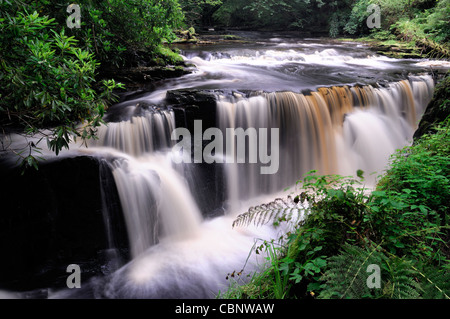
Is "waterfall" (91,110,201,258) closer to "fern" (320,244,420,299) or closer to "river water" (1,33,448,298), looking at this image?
"river water" (1,33,448,298)

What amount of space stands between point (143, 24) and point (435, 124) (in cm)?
599

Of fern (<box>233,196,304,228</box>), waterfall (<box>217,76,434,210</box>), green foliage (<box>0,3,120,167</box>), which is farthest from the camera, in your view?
waterfall (<box>217,76,434,210</box>)

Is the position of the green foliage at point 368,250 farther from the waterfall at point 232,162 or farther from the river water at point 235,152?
the waterfall at point 232,162

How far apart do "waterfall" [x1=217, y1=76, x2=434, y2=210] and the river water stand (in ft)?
0.08

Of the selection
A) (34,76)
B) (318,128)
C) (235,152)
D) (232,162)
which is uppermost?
(34,76)

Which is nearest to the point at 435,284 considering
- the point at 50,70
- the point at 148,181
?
the point at 148,181

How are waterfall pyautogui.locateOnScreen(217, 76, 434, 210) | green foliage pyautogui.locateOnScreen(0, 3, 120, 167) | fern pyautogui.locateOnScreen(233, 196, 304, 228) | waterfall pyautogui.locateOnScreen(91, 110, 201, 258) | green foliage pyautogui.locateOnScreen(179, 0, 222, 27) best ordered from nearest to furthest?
fern pyautogui.locateOnScreen(233, 196, 304, 228) < green foliage pyautogui.locateOnScreen(0, 3, 120, 167) < waterfall pyautogui.locateOnScreen(91, 110, 201, 258) < waterfall pyautogui.locateOnScreen(217, 76, 434, 210) < green foliage pyautogui.locateOnScreen(179, 0, 222, 27)

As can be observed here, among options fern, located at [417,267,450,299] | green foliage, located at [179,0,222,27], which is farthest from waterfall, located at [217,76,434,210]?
green foliage, located at [179,0,222,27]

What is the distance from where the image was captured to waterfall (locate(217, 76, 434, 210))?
231 inches

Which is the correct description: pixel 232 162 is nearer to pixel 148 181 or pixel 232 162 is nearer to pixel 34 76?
pixel 148 181

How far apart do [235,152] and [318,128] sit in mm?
2037

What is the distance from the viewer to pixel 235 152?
18.9ft

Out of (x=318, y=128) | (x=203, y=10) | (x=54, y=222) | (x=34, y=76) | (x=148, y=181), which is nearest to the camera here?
(x=34, y=76)
